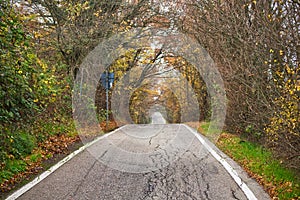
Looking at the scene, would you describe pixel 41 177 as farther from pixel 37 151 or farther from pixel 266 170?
pixel 266 170

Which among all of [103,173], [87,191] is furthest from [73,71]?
[87,191]

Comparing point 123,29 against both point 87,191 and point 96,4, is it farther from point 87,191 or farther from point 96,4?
point 87,191

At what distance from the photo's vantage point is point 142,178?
6.58 meters

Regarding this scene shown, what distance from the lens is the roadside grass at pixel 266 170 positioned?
5668mm

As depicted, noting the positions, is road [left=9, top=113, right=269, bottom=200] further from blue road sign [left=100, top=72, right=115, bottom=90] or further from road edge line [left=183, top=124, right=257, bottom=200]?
blue road sign [left=100, top=72, right=115, bottom=90]

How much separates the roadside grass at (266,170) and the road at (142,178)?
21 cm

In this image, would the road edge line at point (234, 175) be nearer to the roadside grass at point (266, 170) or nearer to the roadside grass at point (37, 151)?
the roadside grass at point (266, 170)

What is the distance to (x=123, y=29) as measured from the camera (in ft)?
54.6

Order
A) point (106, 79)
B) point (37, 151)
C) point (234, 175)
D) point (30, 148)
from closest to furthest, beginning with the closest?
point (234, 175), point (30, 148), point (37, 151), point (106, 79)

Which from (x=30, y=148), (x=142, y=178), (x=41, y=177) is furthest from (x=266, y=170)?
(x=30, y=148)

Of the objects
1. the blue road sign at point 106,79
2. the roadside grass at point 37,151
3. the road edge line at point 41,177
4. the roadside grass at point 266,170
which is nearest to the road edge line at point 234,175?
the roadside grass at point 266,170

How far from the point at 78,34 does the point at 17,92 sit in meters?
8.65

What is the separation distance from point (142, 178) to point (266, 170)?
8.10ft

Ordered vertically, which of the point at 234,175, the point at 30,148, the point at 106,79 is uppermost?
the point at 106,79
